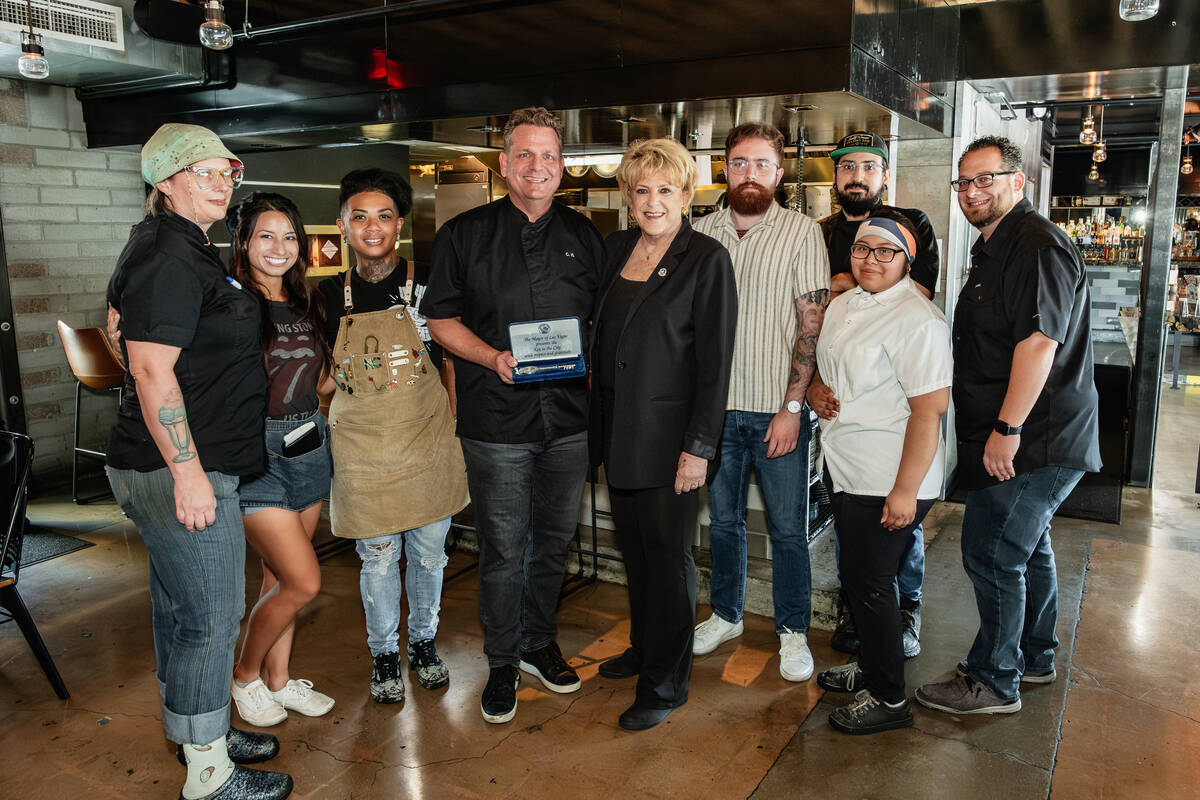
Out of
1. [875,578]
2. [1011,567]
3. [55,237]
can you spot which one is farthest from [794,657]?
[55,237]

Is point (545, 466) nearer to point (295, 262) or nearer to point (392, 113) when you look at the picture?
point (295, 262)

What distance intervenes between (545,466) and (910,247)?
131 centimetres

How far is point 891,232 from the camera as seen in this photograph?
2590mm

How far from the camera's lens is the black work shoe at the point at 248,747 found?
2.71 m

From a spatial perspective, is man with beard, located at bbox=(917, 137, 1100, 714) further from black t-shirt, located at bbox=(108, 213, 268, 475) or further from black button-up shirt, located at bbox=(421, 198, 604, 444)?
black t-shirt, located at bbox=(108, 213, 268, 475)

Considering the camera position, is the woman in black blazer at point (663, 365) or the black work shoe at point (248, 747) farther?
the black work shoe at point (248, 747)

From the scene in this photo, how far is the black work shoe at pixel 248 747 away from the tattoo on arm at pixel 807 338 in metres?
1.97

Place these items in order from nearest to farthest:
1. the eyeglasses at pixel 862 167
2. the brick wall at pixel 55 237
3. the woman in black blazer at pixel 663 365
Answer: the woman in black blazer at pixel 663 365 < the eyeglasses at pixel 862 167 < the brick wall at pixel 55 237

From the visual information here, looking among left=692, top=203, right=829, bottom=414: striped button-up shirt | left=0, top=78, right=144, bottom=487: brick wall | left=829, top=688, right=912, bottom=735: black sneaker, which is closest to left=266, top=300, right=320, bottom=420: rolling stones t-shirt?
left=692, top=203, right=829, bottom=414: striped button-up shirt

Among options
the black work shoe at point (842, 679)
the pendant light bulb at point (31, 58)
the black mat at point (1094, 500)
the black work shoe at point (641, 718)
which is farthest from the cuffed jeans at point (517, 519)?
the pendant light bulb at point (31, 58)

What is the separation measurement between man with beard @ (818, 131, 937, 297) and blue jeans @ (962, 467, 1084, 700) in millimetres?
800

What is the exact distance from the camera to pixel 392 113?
4688 mm

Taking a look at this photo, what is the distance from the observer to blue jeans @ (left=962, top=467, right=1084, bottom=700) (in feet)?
9.08

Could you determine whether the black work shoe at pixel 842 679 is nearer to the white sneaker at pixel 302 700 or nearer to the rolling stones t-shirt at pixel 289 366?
the white sneaker at pixel 302 700
